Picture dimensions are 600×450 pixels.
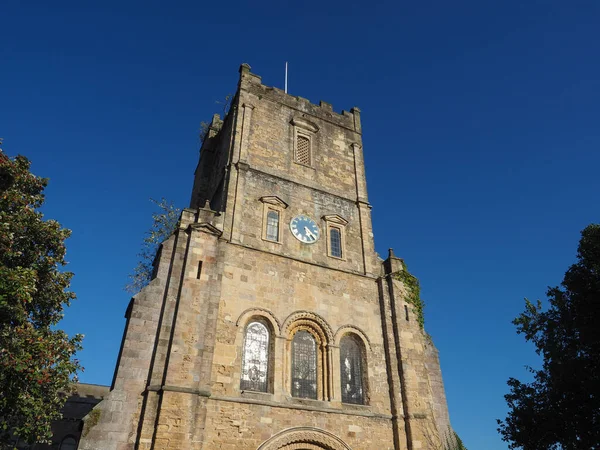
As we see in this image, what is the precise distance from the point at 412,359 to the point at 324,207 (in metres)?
7.94

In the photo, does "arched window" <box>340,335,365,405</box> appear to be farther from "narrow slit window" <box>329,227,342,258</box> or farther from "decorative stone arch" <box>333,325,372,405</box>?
"narrow slit window" <box>329,227,342,258</box>

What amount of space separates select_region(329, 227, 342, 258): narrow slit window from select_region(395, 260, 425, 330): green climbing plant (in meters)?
2.86

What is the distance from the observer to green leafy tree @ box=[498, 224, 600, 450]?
16922 millimetres

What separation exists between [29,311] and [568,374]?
20501 millimetres

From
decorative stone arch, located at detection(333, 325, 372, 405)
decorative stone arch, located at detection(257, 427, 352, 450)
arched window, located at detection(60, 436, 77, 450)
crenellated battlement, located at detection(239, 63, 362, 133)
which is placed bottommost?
decorative stone arch, located at detection(257, 427, 352, 450)

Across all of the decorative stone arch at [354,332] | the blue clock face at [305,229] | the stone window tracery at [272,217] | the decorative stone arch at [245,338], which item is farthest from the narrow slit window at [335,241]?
the decorative stone arch at [245,338]

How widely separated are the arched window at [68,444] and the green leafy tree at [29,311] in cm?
1887

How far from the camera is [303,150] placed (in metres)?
22.7

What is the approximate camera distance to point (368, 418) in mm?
15719

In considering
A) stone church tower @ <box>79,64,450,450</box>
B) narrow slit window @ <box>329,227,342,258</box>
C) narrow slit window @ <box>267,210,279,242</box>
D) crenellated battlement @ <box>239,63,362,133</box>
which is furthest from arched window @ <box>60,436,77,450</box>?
crenellated battlement @ <box>239,63,362,133</box>

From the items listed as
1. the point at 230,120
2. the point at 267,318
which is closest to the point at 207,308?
the point at 267,318

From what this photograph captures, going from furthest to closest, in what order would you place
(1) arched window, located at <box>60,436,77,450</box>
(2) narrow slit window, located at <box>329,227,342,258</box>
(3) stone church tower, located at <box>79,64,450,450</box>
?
(1) arched window, located at <box>60,436,77,450</box> < (2) narrow slit window, located at <box>329,227,342,258</box> < (3) stone church tower, located at <box>79,64,450,450</box>

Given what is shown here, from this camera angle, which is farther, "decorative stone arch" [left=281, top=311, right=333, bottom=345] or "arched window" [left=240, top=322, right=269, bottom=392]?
"decorative stone arch" [left=281, top=311, right=333, bottom=345]

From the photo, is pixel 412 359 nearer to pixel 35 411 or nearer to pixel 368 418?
pixel 368 418
